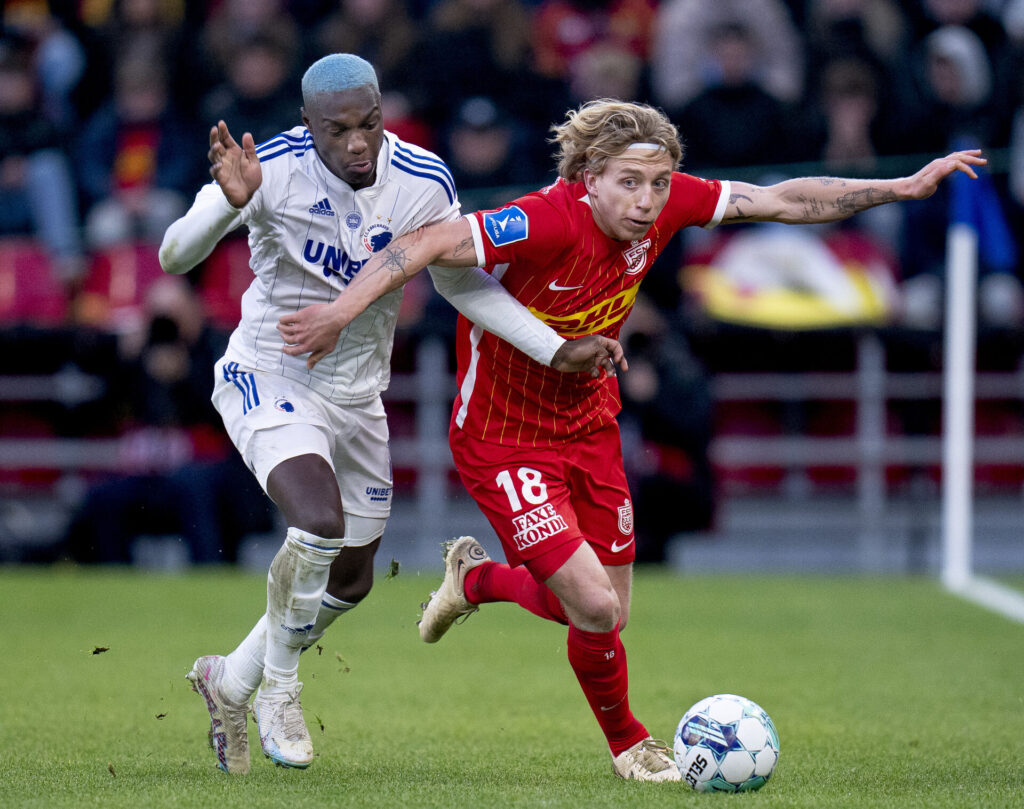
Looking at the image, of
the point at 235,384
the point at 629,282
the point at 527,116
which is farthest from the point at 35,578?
the point at 629,282

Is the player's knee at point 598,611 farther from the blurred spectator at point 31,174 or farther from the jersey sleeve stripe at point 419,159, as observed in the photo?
the blurred spectator at point 31,174

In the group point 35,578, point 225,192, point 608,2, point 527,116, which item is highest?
point 608,2

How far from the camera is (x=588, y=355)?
17.2 feet

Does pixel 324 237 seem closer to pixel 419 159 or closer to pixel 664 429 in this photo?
pixel 419 159

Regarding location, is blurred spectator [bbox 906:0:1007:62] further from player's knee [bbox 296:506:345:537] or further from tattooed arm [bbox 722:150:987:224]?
player's knee [bbox 296:506:345:537]

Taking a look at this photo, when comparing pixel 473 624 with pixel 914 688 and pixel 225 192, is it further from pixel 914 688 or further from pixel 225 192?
pixel 225 192

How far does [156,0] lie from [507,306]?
34.1ft

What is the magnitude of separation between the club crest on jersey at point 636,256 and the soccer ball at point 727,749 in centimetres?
149

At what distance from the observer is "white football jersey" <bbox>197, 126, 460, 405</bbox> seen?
207 inches

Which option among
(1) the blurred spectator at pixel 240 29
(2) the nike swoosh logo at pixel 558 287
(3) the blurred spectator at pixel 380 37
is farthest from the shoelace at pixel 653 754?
(1) the blurred spectator at pixel 240 29

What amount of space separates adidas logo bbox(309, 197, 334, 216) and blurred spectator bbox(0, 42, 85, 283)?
7849 millimetres

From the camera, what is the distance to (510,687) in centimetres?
727

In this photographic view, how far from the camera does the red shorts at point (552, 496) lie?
5.24 metres

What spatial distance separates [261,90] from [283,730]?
860 centimetres
